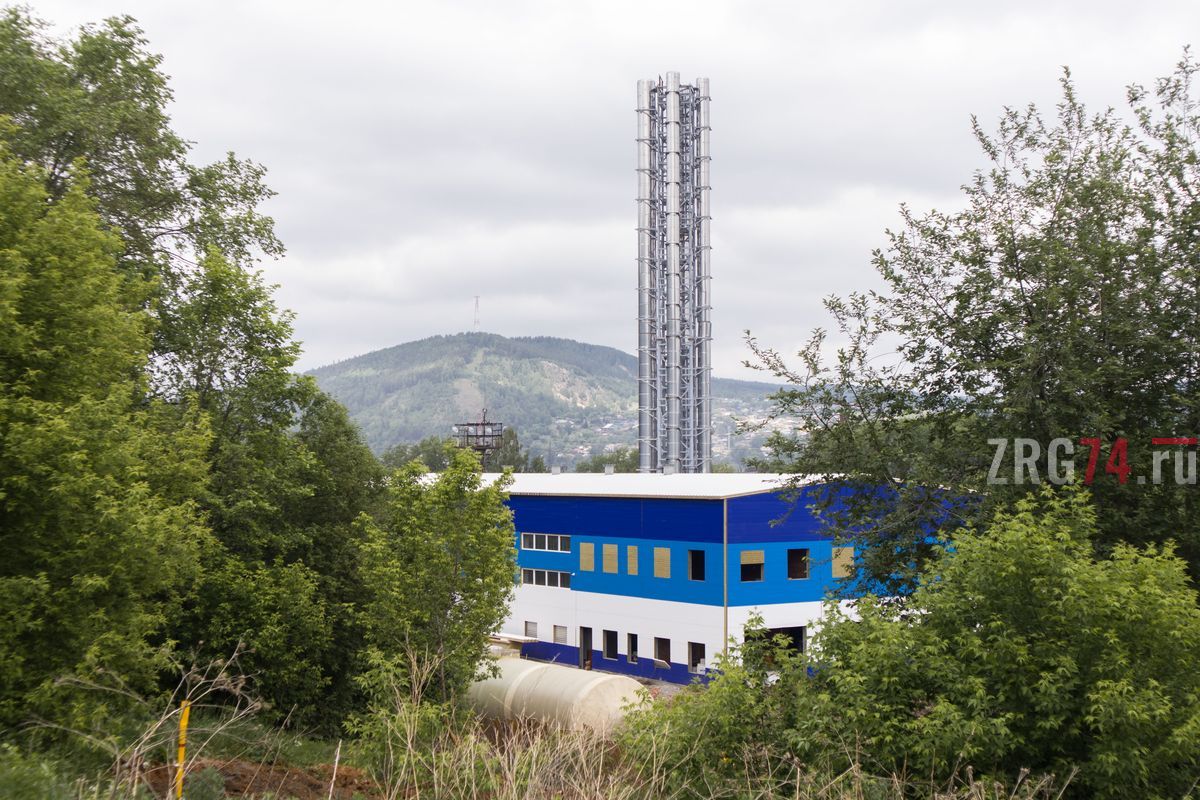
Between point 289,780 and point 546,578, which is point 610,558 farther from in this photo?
point 289,780

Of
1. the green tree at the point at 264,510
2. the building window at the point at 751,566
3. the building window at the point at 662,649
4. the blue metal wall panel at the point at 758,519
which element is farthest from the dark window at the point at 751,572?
the green tree at the point at 264,510

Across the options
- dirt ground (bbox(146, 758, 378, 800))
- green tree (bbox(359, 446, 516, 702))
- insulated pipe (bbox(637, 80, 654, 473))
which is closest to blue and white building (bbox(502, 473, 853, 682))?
green tree (bbox(359, 446, 516, 702))

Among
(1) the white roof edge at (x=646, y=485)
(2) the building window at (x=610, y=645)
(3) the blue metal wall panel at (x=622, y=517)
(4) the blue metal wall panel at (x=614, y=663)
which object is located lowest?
(4) the blue metal wall panel at (x=614, y=663)

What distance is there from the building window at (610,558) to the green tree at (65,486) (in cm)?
2485

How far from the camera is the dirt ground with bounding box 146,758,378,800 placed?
11727 mm

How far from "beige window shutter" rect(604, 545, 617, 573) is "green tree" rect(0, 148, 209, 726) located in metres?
24.8

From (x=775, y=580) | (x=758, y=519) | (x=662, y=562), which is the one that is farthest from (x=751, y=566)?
(x=662, y=562)

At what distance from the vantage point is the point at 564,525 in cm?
4322

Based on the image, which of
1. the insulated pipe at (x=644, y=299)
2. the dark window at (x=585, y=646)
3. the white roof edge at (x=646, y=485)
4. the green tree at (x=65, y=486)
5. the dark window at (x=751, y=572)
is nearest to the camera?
the green tree at (x=65, y=486)

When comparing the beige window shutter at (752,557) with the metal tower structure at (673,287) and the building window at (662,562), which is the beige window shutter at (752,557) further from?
the metal tower structure at (673,287)

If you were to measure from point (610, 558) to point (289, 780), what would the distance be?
2809 cm

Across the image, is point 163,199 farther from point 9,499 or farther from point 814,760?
point 814,760

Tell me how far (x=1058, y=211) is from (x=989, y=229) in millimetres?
1193

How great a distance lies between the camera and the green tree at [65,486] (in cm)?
1449
